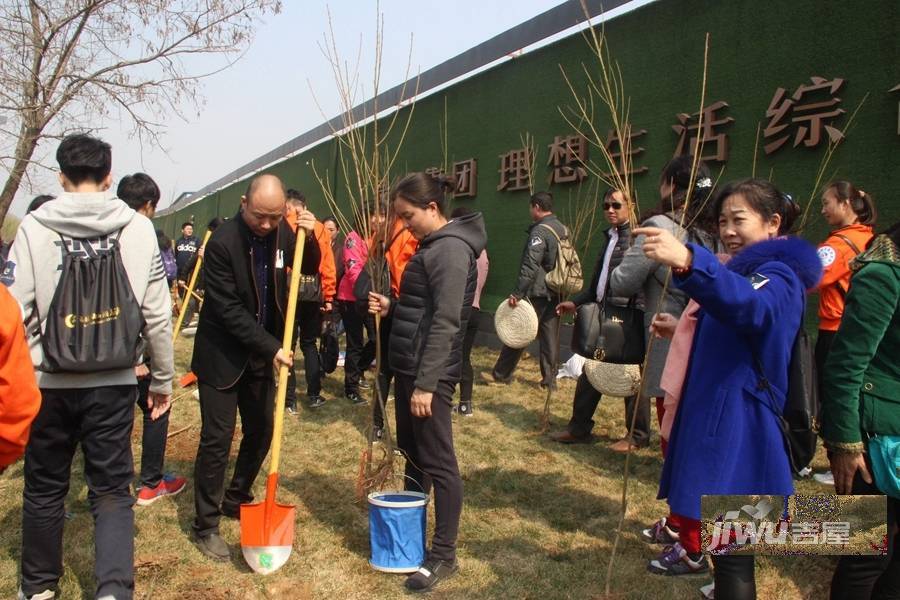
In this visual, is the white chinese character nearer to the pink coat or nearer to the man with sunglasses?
the man with sunglasses

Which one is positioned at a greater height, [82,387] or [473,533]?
[82,387]

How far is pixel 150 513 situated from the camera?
3.73 m

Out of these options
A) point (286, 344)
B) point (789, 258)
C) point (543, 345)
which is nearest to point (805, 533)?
point (789, 258)

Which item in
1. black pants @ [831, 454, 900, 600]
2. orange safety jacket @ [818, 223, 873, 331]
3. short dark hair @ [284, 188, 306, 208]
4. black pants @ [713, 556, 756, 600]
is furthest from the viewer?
short dark hair @ [284, 188, 306, 208]

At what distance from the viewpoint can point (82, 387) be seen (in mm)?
2561

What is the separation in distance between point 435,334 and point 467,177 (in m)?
7.10

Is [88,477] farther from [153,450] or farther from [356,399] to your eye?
[356,399]

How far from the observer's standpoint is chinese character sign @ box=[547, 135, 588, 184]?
7.56 meters

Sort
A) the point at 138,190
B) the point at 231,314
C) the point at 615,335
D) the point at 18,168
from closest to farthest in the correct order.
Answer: the point at 231,314 → the point at 138,190 → the point at 615,335 → the point at 18,168

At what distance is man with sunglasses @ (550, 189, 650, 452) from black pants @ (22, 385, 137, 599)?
2662 mm

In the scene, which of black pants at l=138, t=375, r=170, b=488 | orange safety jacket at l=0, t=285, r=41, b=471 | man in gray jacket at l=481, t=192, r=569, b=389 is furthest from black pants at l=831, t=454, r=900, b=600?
man in gray jacket at l=481, t=192, r=569, b=389

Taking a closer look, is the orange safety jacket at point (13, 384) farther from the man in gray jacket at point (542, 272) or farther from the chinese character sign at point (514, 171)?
the chinese character sign at point (514, 171)

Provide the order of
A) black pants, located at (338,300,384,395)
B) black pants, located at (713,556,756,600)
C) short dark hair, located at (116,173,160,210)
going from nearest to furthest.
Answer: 1. black pants, located at (713,556,756,600)
2. short dark hair, located at (116,173,160,210)
3. black pants, located at (338,300,384,395)

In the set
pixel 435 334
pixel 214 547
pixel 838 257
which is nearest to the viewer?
pixel 435 334
